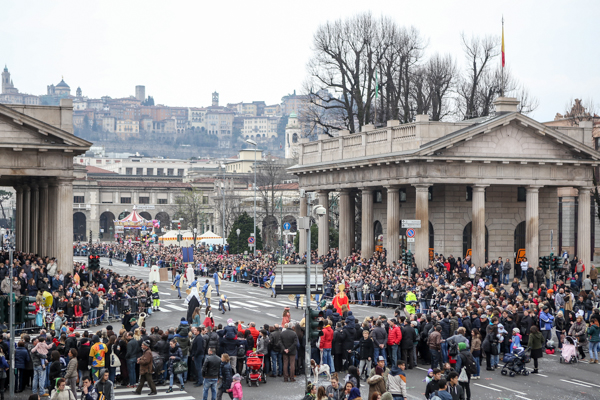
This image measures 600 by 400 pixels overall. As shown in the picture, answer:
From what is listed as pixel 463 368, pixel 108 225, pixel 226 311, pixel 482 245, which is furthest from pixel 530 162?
pixel 108 225

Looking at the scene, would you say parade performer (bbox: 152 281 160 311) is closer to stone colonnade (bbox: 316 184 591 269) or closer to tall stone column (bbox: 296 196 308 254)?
stone colonnade (bbox: 316 184 591 269)

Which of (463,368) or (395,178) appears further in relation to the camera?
(395,178)

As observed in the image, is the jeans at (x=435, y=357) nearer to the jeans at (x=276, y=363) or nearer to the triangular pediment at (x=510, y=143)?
the jeans at (x=276, y=363)

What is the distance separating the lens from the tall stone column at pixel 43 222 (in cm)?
4228

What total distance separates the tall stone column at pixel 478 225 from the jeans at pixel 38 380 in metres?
27.7

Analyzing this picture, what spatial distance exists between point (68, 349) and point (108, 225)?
137 meters

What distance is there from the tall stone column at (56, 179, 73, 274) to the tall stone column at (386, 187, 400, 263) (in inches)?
687

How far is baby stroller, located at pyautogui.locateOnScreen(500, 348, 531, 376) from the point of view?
2360 centimetres

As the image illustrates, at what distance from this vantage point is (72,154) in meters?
38.7

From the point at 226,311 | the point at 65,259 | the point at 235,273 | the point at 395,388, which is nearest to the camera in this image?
the point at 395,388

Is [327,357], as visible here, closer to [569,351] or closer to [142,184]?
[569,351]

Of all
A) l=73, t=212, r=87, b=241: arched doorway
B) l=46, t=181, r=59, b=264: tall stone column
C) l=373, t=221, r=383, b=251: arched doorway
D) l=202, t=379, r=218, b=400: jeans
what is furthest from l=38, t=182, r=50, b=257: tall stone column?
l=73, t=212, r=87, b=241: arched doorway

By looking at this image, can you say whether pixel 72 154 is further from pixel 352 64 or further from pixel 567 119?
pixel 567 119

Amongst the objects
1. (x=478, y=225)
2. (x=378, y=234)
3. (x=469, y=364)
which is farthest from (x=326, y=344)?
(x=378, y=234)
